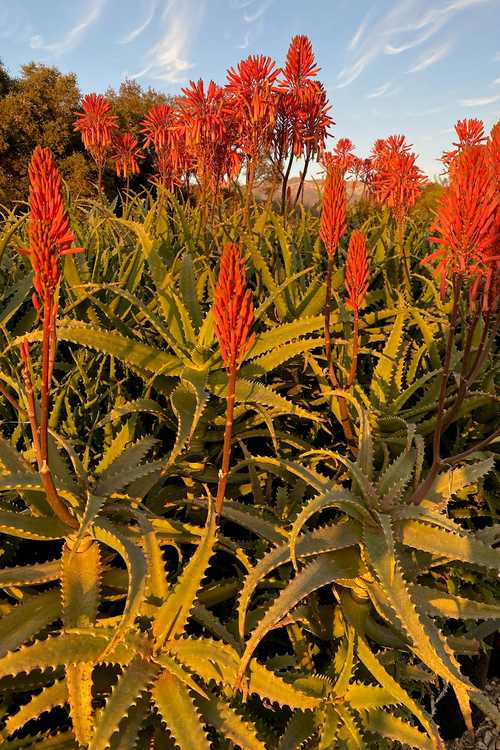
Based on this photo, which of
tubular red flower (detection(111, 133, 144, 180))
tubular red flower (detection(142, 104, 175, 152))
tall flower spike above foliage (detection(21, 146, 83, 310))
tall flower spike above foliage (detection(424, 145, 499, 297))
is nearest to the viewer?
tall flower spike above foliage (detection(21, 146, 83, 310))

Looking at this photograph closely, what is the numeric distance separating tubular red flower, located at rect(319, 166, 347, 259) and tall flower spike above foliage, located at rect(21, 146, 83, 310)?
749 millimetres

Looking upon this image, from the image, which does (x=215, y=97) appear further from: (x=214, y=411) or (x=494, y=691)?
(x=494, y=691)

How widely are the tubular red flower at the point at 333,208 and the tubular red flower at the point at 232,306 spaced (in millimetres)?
551

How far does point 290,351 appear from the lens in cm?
157

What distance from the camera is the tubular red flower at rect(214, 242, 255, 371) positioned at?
0.83m

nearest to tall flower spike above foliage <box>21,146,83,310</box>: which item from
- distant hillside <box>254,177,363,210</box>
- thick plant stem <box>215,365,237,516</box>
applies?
thick plant stem <box>215,365,237,516</box>

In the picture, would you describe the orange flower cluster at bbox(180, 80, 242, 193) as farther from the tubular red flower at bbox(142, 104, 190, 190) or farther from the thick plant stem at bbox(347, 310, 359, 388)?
the thick plant stem at bbox(347, 310, 359, 388)

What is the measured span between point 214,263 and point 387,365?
1026 mm

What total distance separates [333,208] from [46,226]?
2.64 ft

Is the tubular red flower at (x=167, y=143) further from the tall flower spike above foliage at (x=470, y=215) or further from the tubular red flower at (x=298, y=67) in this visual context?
the tall flower spike above foliage at (x=470, y=215)

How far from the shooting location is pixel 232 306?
83 centimetres

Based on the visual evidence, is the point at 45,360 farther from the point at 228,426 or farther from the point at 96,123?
the point at 96,123

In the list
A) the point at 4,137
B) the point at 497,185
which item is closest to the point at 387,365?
the point at 497,185

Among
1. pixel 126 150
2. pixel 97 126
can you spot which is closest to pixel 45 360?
pixel 97 126
